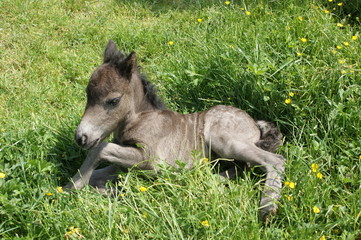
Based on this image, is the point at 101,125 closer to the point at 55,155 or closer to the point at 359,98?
the point at 55,155

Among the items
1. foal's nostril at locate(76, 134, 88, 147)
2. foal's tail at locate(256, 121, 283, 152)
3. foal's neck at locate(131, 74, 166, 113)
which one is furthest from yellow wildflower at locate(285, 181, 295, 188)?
foal's nostril at locate(76, 134, 88, 147)

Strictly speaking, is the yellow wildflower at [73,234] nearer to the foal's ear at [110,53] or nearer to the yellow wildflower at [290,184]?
the yellow wildflower at [290,184]

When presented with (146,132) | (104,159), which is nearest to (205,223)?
(104,159)

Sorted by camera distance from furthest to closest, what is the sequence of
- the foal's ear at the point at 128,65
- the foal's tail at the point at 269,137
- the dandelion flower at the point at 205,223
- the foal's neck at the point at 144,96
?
the foal's neck at the point at 144,96, the foal's tail at the point at 269,137, the foal's ear at the point at 128,65, the dandelion flower at the point at 205,223

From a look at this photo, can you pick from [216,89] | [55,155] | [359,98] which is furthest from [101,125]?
[359,98]

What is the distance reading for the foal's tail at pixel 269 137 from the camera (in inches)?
169

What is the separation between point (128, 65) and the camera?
4207 millimetres

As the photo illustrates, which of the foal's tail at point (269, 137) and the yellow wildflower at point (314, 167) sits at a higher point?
the yellow wildflower at point (314, 167)

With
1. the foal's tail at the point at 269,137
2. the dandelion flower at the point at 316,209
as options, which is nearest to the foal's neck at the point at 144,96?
the foal's tail at the point at 269,137

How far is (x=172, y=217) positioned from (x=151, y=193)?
50 centimetres

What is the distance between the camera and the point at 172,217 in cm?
324

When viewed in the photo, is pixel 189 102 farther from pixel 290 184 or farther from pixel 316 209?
pixel 316 209

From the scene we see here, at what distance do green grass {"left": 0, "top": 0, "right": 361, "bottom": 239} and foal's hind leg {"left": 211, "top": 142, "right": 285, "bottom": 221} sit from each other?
0.09m

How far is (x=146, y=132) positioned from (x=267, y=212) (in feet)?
4.56
